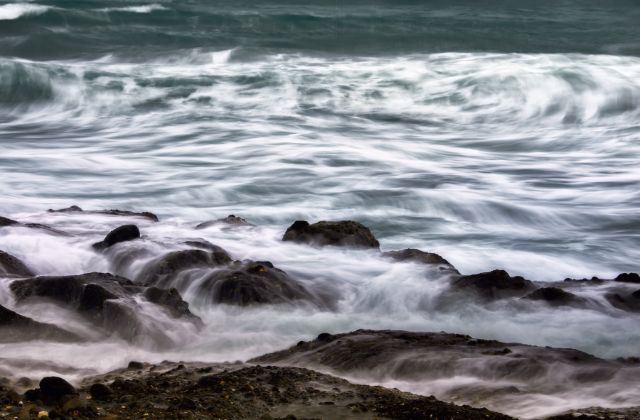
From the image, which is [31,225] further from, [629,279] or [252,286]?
[629,279]

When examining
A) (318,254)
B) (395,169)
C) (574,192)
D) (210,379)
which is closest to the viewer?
(210,379)

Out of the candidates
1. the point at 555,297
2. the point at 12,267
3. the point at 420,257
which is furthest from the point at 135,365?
the point at 420,257

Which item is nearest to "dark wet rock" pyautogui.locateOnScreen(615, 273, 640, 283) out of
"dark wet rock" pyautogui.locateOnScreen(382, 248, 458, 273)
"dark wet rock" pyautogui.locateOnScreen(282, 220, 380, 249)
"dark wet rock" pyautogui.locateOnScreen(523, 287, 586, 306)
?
"dark wet rock" pyautogui.locateOnScreen(523, 287, 586, 306)

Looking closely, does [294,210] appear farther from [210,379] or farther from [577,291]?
[210,379]

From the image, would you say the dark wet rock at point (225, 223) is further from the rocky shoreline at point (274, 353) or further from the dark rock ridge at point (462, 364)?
the dark rock ridge at point (462, 364)

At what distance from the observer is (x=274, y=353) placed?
15.2 feet

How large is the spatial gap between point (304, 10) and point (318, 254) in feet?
77.7

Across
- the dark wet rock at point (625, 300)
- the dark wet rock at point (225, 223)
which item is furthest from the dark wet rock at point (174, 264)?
the dark wet rock at point (625, 300)

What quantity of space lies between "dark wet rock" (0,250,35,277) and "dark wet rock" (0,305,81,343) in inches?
37.8

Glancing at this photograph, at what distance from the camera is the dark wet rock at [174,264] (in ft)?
18.9

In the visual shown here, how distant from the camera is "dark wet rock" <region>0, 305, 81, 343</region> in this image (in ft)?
15.0

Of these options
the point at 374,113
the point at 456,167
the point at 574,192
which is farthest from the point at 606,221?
the point at 374,113

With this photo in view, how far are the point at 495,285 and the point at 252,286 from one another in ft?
4.50

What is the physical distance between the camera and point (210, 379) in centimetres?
372
